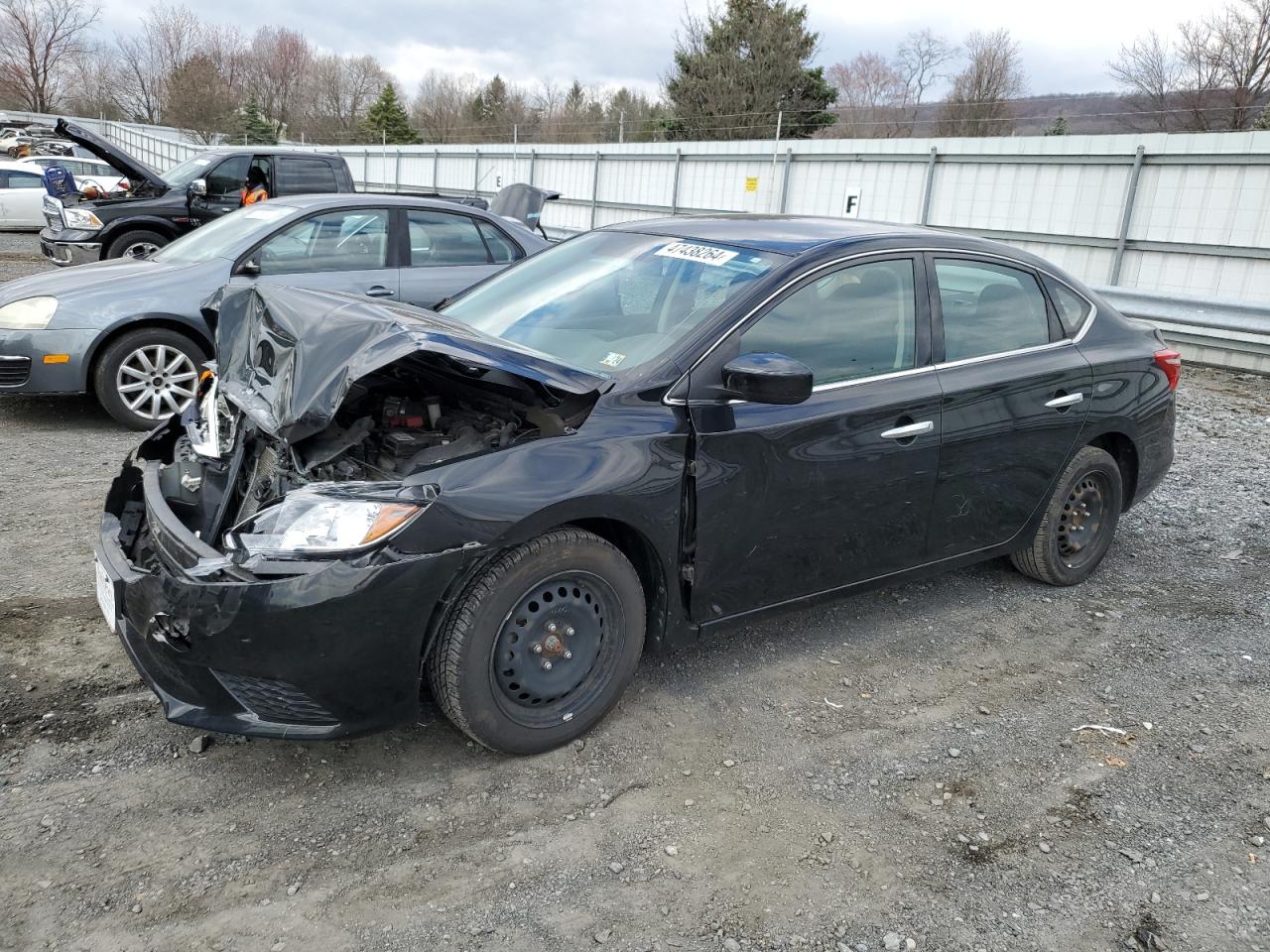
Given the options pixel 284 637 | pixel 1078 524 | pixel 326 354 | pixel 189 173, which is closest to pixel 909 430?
pixel 1078 524

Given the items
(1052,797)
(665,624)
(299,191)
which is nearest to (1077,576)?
(1052,797)

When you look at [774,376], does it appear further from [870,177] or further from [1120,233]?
[870,177]

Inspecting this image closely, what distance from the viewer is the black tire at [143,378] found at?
629 cm

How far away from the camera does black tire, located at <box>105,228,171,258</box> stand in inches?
466

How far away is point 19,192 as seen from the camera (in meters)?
21.0

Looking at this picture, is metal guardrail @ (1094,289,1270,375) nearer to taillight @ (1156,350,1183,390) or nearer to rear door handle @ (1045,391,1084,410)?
taillight @ (1156,350,1183,390)

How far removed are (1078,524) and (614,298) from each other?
2.57m

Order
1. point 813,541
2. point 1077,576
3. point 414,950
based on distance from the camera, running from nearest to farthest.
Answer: point 414,950 → point 813,541 → point 1077,576

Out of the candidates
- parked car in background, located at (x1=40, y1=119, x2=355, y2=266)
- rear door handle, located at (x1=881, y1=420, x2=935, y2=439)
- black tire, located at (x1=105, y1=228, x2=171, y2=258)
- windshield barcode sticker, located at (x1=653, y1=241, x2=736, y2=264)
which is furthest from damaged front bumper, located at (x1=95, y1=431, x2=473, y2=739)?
black tire, located at (x1=105, y1=228, x2=171, y2=258)

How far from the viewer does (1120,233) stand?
1224cm

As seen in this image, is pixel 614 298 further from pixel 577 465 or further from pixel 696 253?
pixel 577 465

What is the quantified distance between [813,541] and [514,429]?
122 cm

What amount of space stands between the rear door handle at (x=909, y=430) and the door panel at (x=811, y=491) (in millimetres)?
14

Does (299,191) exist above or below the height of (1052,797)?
above
